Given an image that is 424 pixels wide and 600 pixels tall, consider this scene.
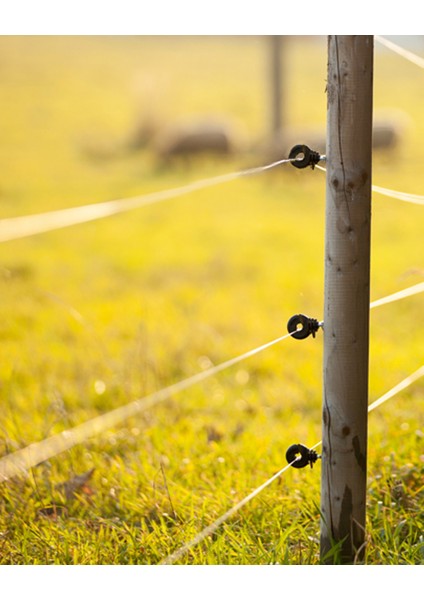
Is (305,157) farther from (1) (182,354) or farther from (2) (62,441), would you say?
(1) (182,354)

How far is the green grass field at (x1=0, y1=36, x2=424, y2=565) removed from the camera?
2.22 meters

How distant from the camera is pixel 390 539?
212 cm

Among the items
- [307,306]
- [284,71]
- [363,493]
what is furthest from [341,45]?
[284,71]

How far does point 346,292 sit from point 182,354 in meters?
2.75

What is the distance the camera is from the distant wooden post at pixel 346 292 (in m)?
1.85

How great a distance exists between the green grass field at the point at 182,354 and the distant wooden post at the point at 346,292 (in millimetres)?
160

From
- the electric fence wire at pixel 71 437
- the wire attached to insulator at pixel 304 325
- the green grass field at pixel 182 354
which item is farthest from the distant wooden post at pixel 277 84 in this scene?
the wire attached to insulator at pixel 304 325

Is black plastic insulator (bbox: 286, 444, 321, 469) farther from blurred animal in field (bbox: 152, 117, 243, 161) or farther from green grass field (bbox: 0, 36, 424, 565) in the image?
blurred animal in field (bbox: 152, 117, 243, 161)

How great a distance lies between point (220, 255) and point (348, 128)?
581 centimetres

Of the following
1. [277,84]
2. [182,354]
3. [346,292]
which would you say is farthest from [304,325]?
[277,84]

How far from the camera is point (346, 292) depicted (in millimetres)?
1896

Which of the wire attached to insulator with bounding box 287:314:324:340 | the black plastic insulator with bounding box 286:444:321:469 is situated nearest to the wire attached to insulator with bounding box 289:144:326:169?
the wire attached to insulator with bounding box 287:314:324:340

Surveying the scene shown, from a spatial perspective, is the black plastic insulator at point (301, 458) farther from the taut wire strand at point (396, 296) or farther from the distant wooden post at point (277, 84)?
the distant wooden post at point (277, 84)
